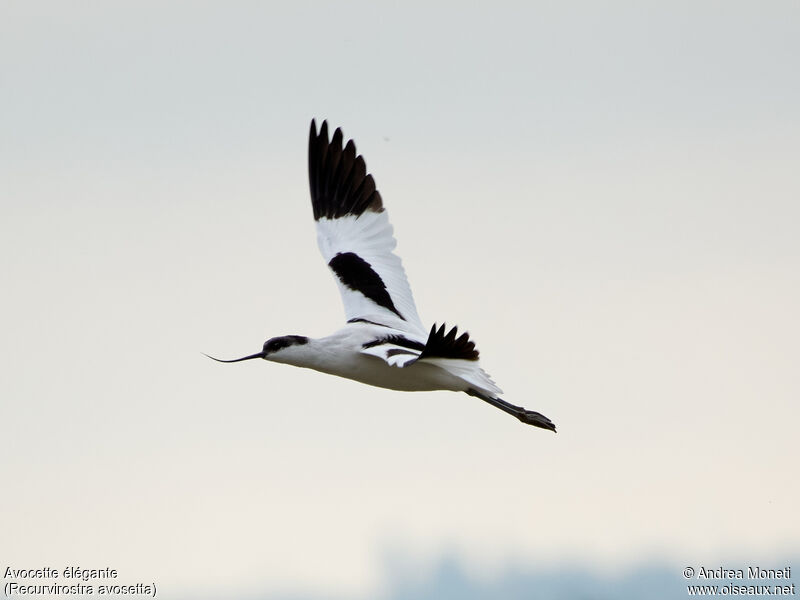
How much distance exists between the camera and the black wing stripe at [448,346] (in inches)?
496

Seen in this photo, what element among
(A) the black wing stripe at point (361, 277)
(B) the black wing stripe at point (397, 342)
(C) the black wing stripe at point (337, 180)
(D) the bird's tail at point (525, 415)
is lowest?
(D) the bird's tail at point (525, 415)

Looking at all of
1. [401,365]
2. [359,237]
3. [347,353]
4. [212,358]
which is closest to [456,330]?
[401,365]

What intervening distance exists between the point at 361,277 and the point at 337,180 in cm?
188

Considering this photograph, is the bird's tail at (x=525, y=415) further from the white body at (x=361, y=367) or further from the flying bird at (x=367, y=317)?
the white body at (x=361, y=367)

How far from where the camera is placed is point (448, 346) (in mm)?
12891

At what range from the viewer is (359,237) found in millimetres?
18391

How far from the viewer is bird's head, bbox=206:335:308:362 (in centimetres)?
1476

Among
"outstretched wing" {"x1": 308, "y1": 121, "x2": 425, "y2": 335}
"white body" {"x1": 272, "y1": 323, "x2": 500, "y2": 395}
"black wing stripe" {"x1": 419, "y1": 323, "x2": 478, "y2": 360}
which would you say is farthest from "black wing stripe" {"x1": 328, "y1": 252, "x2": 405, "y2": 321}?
"black wing stripe" {"x1": 419, "y1": 323, "x2": 478, "y2": 360}

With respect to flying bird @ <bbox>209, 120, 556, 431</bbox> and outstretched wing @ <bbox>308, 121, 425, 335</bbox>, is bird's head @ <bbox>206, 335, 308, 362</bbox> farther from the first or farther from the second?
outstretched wing @ <bbox>308, 121, 425, 335</bbox>

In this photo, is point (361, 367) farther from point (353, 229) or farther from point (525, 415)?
point (353, 229)

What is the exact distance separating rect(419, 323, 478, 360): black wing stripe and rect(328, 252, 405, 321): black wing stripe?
3731mm

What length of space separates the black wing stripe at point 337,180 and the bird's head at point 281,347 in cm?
415

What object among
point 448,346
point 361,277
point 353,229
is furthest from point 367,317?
point 448,346

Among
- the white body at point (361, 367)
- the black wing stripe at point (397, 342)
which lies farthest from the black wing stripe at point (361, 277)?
the white body at point (361, 367)
